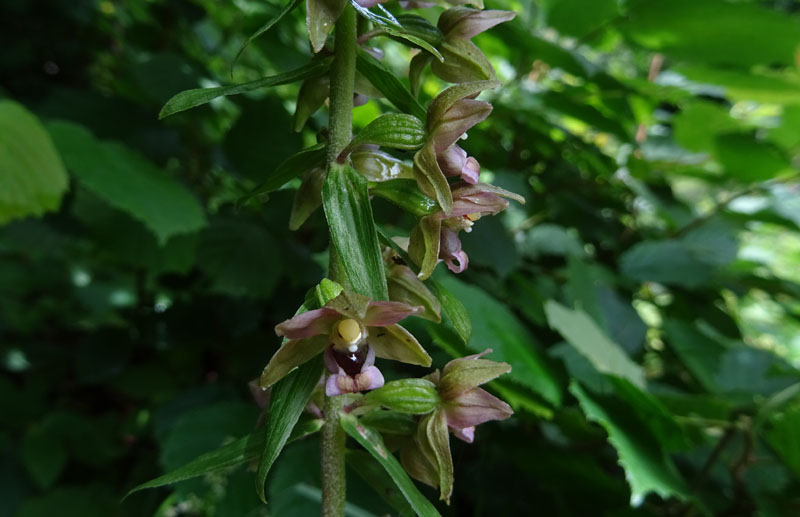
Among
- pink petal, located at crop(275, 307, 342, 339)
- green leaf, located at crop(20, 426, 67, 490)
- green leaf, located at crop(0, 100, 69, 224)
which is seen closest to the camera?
pink petal, located at crop(275, 307, 342, 339)

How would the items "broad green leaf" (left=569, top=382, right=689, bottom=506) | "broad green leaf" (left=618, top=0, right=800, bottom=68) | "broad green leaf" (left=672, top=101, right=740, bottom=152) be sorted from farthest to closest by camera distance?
"broad green leaf" (left=672, top=101, right=740, bottom=152), "broad green leaf" (left=618, top=0, right=800, bottom=68), "broad green leaf" (left=569, top=382, right=689, bottom=506)

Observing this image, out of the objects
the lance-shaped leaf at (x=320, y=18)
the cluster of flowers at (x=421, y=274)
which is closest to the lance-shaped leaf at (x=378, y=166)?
the cluster of flowers at (x=421, y=274)

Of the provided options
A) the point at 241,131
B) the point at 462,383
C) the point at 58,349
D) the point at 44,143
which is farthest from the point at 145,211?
the point at 58,349

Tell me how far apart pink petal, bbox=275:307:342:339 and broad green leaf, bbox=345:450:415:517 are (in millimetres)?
172

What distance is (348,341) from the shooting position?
0.46m

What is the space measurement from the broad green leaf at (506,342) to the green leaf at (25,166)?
820mm

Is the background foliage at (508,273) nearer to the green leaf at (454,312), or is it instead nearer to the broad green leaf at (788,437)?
the broad green leaf at (788,437)

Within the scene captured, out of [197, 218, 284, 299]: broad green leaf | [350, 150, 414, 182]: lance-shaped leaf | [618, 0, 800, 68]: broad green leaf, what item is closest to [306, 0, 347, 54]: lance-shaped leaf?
[350, 150, 414, 182]: lance-shaped leaf

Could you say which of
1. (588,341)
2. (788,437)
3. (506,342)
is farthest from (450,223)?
(788,437)

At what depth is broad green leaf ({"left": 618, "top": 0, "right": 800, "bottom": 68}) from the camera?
1.23 metres

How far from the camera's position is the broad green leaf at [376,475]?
1.85ft

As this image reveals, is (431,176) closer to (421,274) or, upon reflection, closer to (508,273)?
(421,274)

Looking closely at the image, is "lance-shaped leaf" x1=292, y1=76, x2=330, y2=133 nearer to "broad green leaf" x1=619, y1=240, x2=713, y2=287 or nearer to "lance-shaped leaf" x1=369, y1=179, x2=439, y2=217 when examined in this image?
"lance-shaped leaf" x1=369, y1=179, x2=439, y2=217

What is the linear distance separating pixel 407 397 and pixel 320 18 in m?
0.34
